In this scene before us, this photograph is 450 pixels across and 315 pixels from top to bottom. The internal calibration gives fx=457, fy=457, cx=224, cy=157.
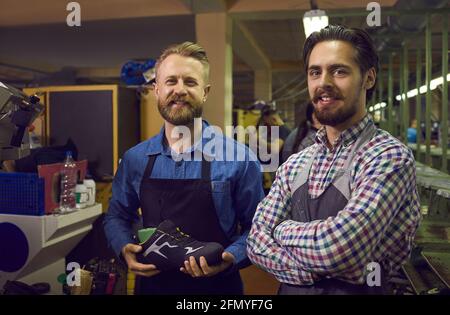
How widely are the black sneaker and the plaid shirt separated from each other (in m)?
0.15

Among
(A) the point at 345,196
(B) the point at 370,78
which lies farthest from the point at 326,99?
(A) the point at 345,196

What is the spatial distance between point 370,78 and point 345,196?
Answer: 0.31 metres

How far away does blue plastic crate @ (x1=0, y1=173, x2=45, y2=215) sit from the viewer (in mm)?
2281

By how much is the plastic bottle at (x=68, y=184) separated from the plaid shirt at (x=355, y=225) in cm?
146

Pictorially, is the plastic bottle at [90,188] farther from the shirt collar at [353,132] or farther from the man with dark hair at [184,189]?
the shirt collar at [353,132]

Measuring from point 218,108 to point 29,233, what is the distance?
2.46m

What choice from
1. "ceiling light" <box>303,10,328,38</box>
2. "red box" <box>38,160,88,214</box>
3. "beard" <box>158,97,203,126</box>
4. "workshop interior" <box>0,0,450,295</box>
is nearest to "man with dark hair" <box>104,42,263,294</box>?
"beard" <box>158,97,203,126</box>

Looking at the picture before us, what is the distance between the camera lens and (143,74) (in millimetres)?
2865

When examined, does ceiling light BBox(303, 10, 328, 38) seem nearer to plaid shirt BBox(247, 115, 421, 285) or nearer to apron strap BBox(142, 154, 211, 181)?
apron strap BBox(142, 154, 211, 181)

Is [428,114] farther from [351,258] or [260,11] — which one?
[351,258]

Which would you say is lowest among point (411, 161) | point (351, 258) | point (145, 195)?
point (351, 258)

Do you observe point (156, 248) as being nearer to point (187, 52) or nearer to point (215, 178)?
point (215, 178)

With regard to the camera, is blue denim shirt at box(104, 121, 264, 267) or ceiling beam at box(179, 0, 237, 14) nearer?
blue denim shirt at box(104, 121, 264, 267)

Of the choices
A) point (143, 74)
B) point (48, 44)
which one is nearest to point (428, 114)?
point (143, 74)
